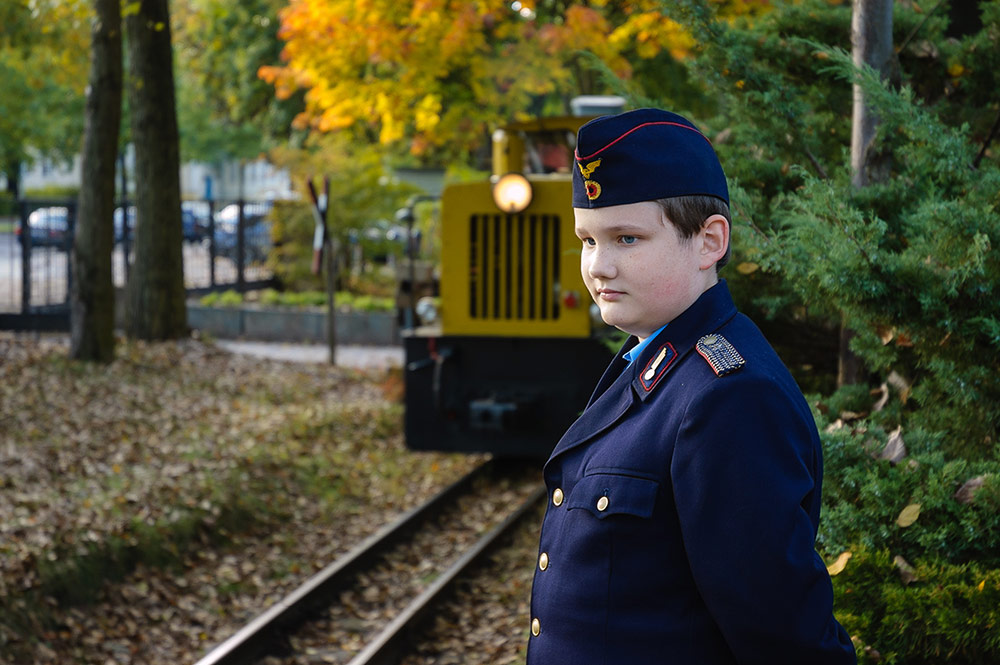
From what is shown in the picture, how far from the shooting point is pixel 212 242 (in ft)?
61.5

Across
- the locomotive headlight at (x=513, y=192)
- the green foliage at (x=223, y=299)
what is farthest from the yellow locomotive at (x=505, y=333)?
the green foliage at (x=223, y=299)

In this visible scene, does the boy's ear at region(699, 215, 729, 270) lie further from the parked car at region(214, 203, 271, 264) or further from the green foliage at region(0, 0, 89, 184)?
the parked car at region(214, 203, 271, 264)

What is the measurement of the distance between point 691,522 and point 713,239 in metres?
0.45

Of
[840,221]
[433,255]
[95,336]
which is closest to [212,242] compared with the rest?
[95,336]

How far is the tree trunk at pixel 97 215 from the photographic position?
11133 mm

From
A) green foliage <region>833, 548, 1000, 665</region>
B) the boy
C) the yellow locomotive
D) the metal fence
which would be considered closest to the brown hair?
the boy

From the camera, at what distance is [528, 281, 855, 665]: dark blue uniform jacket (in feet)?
5.14

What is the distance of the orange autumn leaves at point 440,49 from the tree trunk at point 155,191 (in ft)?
4.13

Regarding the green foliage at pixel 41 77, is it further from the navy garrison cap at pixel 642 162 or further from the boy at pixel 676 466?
the boy at pixel 676 466

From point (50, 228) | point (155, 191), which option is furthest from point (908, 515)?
point (50, 228)

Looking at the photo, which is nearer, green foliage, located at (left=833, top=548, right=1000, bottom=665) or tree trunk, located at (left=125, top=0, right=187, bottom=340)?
green foliage, located at (left=833, top=548, right=1000, bottom=665)

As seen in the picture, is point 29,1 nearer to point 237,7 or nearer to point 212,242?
point 212,242

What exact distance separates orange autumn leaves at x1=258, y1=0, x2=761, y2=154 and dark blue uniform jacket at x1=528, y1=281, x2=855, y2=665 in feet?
29.4

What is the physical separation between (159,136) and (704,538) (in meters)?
12.4
